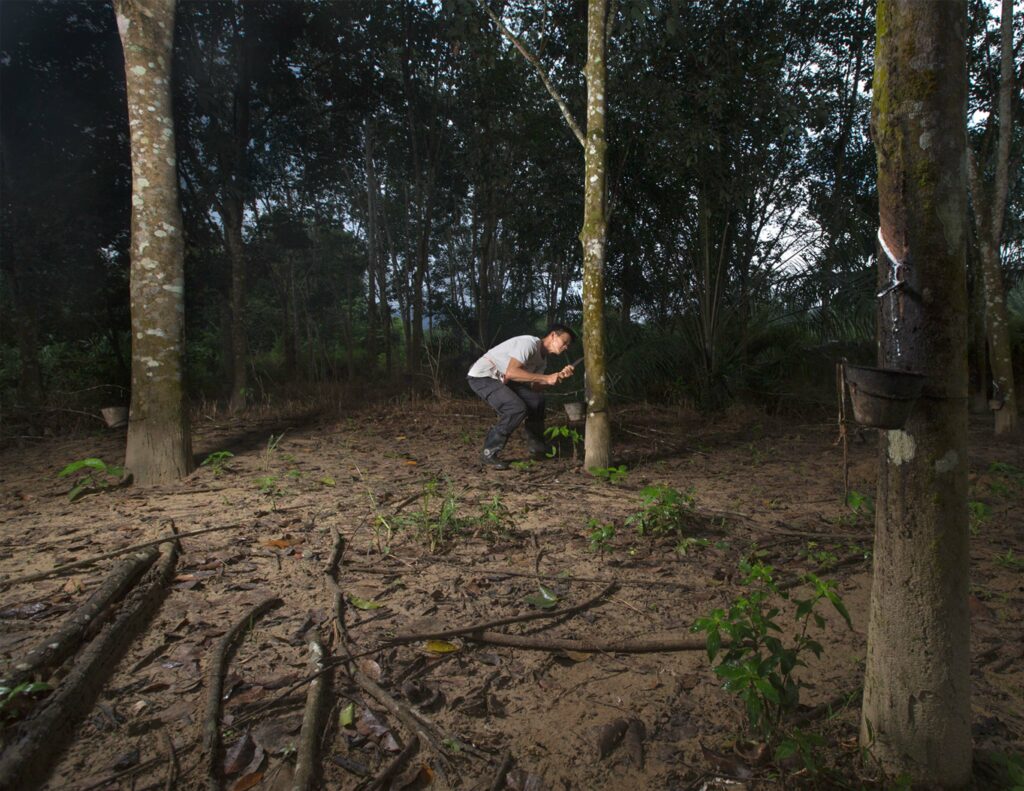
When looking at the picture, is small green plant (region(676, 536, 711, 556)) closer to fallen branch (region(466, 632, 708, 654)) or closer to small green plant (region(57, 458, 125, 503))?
fallen branch (region(466, 632, 708, 654))

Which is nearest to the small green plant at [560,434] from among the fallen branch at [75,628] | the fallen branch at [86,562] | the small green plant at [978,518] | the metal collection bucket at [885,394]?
the small green plant at [978,518]

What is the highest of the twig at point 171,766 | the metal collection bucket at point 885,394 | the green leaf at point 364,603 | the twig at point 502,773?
the metal collection bucket at point 885,394

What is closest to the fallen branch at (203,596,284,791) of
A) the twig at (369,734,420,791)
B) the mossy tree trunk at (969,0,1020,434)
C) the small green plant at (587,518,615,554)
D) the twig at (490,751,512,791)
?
the twig at (369,734,420,791)

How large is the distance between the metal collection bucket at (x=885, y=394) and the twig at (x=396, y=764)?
63.4 inches

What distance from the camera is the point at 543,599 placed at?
2.88 meters

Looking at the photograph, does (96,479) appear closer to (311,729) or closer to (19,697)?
(19,697)

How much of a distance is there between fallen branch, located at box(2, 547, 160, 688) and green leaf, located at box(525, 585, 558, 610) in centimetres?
181

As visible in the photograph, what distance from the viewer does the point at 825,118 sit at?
21.1ft

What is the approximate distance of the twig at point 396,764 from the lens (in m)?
1.74

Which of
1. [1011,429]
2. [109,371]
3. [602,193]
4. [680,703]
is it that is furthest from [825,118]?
[109,371]

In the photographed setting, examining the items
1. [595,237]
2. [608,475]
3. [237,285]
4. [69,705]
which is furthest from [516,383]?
[237,285]

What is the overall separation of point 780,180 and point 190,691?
10412 mm

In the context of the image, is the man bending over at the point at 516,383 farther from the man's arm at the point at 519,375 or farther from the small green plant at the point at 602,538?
the small green plant at the point at 602,538

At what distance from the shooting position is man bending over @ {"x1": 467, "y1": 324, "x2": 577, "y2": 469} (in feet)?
19.5
